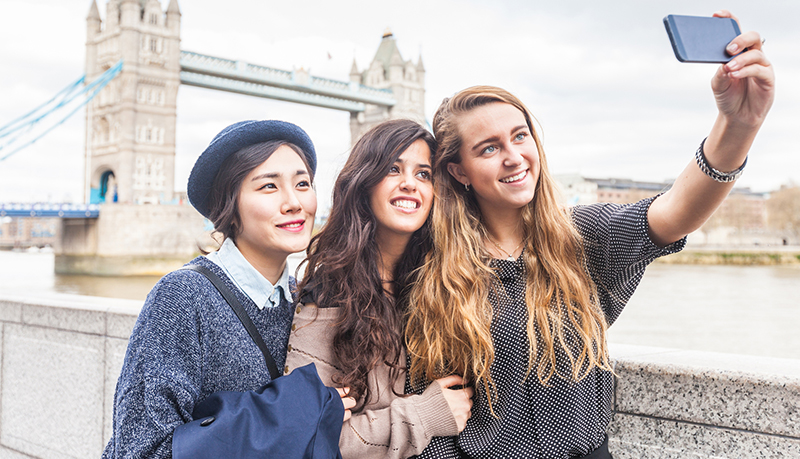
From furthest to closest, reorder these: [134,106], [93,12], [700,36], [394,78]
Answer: [394,78] < [93,12] < [134,106] < [700,36]

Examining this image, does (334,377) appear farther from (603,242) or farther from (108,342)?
(108,342)

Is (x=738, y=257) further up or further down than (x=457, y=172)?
further down

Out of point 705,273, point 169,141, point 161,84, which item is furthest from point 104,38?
point 705,273

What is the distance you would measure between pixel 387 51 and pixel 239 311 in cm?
4160

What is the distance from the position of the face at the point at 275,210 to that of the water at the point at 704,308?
3371mm

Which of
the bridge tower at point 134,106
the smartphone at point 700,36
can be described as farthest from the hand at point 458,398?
the bridge tower at point 134,106

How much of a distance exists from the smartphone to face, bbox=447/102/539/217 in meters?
0.43

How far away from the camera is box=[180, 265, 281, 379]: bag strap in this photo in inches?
44.2

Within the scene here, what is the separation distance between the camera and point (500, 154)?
4.16ft

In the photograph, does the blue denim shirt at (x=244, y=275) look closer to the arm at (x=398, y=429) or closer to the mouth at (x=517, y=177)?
the arm at (x=398, y=429)

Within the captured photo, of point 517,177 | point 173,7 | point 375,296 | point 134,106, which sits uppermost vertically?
point 173,7

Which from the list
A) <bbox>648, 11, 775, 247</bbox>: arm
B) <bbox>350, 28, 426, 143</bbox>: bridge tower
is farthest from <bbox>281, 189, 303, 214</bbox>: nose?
<bbox>350, 28, 426, 143</bbox>: bridge tower

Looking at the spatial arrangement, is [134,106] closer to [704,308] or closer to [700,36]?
[704,308]

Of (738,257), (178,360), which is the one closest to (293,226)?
(178,360)
